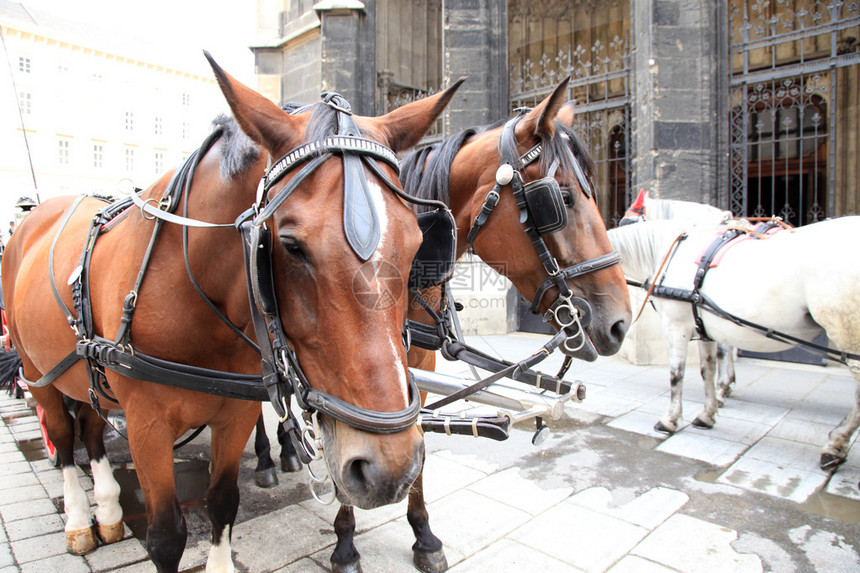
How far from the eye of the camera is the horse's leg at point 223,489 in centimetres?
195

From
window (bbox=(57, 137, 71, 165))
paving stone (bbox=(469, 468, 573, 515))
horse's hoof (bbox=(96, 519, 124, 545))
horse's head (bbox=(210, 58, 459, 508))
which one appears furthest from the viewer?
window (bbox=(57, 137, 71, 165))

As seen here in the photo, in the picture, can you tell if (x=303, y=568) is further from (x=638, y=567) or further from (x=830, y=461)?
(x=830, y=461)

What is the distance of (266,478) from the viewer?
3.27 m

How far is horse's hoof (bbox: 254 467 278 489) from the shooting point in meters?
3.25

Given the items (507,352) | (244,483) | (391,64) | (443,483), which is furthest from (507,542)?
(391,64)

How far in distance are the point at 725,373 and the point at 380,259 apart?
5.24m

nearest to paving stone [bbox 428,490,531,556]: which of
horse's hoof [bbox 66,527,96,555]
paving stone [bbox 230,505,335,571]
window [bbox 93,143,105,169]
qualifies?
paving stone [bbox 230,505,335,571]

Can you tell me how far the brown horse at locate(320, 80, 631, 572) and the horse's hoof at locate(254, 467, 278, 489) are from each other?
119 cm

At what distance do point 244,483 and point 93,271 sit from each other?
1.99 meters

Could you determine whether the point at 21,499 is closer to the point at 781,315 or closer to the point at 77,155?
the point at 781,315

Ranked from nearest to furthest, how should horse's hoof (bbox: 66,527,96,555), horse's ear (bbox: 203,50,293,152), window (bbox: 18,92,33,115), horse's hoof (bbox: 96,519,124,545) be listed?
horse's ear (bbox: 203,50,293,152) → horse's hoof (bbox: 66,527,96,555) → horse's hoof (bbox: 96,519,124,545) → window (bbox: 18,92,33,115)

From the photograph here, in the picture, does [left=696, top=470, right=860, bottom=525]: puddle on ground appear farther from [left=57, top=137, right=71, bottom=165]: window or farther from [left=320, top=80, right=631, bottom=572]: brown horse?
[left=57, top=137, right=71, bottom=165]: window

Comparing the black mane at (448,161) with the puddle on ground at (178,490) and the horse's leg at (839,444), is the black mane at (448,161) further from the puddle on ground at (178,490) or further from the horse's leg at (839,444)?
the horse's leg at (839,444)

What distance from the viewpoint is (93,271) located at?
1911 millimetres
